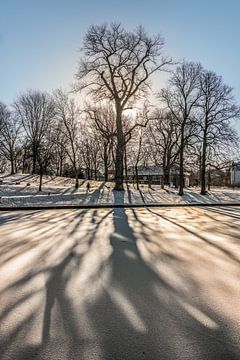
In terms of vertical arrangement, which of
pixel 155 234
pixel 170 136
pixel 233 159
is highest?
pixel 170 136

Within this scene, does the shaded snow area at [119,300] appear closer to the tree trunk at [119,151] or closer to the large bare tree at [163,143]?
the tree trunk at [119,151]

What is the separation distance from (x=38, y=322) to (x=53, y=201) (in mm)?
18500

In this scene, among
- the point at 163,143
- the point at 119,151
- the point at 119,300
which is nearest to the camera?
the point at 119,300

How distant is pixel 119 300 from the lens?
3.82 m

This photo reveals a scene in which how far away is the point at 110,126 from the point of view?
41.7 m

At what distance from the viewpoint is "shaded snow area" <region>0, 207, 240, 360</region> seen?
2.70 meters

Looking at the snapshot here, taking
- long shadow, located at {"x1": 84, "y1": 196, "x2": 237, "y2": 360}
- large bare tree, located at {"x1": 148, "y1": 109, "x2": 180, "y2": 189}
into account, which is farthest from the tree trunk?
long shadow, located at {"x1": 84, "y1": 196, "x2": 237, "y2": 360}

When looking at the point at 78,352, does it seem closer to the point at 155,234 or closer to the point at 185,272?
the point at 185,272

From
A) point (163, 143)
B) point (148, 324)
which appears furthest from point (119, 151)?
point (148, 324)

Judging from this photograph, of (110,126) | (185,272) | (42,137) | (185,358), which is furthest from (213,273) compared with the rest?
(42,137)

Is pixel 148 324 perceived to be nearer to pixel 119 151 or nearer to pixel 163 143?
pixel 119 151

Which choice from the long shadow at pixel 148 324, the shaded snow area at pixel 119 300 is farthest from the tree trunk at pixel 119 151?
the long shadow at pixel 148 324

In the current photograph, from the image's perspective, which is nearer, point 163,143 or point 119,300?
point 119,300

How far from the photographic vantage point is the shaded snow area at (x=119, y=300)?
270 cm
